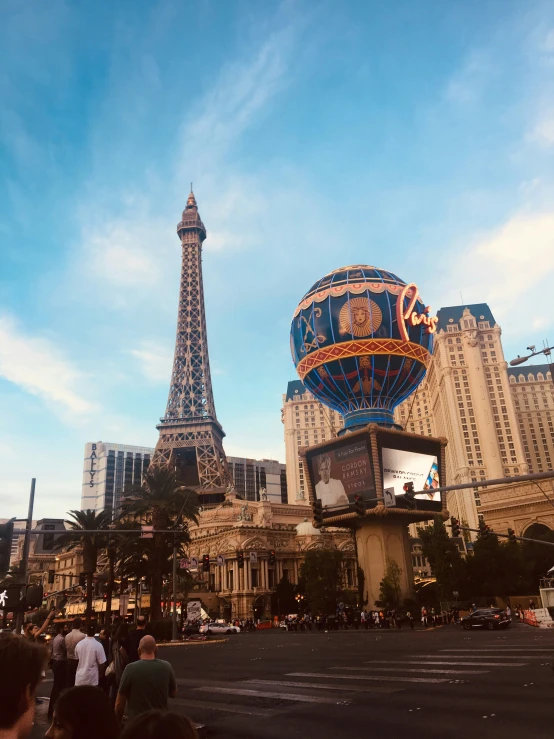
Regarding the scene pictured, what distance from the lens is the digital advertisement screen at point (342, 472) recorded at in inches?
2013

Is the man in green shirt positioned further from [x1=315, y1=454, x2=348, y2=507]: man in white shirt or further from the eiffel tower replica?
the eiffel tower replica

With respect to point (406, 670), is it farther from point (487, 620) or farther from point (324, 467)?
point (324, 467)

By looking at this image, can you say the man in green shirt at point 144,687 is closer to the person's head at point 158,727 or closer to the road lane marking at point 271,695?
the person's head at point 158,727

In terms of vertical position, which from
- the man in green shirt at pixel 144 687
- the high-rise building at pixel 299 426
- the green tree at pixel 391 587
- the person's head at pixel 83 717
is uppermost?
the high-rise building at pixel 299 426

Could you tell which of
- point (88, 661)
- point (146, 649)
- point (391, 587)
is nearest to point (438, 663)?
point (88, 661)

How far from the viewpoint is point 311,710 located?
11414 mm

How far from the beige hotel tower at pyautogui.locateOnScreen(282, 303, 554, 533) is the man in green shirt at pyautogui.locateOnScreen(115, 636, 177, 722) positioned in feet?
357

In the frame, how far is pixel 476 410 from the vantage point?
13612cm

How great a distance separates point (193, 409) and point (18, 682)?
118 metres

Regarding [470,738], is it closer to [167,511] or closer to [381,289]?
[167,511]

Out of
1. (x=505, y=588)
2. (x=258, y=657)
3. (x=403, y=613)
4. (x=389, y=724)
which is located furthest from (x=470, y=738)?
(x=505, y=588)

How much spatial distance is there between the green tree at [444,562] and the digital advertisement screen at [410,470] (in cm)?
354

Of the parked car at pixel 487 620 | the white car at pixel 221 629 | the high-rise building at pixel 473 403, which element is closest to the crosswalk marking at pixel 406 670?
the parked car at pixel 487 620

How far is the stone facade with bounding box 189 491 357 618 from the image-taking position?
270 ft
